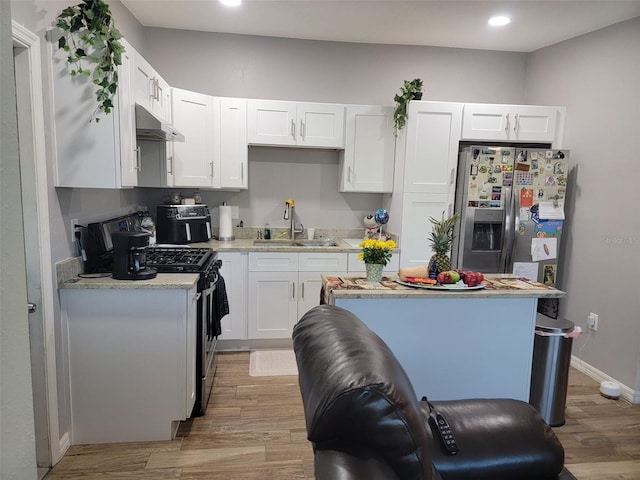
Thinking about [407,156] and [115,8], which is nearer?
[115,8]

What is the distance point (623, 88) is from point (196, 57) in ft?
11.9

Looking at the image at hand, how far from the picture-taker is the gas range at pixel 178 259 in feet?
8.46

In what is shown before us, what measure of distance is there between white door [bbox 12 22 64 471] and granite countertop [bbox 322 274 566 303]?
1.45 metres

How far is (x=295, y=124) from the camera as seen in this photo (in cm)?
374

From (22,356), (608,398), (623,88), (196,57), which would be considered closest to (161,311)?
(22,356)

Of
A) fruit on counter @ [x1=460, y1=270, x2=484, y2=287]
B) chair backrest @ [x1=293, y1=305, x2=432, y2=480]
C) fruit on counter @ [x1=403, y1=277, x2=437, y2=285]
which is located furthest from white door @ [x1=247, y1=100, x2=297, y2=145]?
chair backrest @ [x1=293, y1=305, x2=432, y2=480]

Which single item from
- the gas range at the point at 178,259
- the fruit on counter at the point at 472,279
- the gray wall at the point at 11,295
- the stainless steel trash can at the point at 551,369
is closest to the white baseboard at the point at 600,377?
the stainless steel trash can at the point at 551,369

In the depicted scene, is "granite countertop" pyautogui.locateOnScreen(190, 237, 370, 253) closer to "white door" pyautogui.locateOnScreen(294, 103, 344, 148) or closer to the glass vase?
"white door" pyautogui.locateOnScreen(294, 103, 344, 148)

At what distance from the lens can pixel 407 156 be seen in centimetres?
364

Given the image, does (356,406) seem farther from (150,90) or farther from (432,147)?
(432,147)

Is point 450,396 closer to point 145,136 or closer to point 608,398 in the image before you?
point 608,398

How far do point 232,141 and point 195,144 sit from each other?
33 cm

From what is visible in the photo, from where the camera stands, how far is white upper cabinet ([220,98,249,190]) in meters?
3.66

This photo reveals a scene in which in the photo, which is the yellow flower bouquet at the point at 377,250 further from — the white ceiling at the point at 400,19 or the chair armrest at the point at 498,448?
the white ceiling at the point at 400,19
